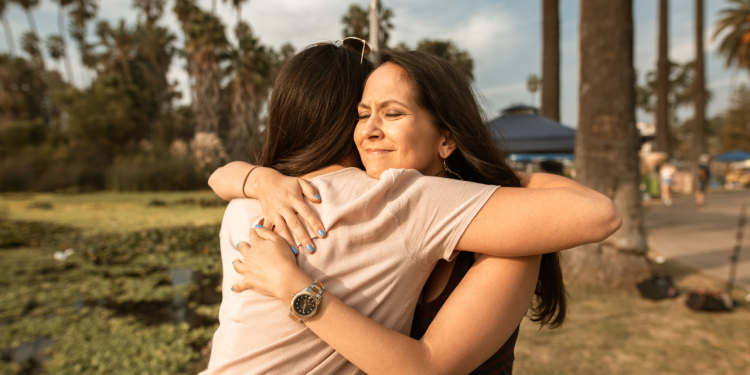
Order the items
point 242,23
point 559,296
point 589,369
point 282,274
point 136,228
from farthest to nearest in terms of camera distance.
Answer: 1. point 242,23
2. point 136,228
3. point 589,369
4. point 559,296
5. point 282,274

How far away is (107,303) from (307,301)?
5.31 metres

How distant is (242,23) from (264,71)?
523 inches

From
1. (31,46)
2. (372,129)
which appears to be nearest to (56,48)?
(31,46)

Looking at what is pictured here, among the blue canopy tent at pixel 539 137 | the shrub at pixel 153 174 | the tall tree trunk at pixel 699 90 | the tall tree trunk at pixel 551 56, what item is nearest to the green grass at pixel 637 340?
the blue canopy tent at pixel 539 137

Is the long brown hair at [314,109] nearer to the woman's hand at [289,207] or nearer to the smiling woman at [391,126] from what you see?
the smiling woman at [391,126]

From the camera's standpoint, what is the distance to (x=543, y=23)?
31.9 feet

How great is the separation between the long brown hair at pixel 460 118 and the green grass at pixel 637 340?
2607mm

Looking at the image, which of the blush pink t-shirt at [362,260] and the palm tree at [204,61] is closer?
the blush pink t-shirt at [362,260]

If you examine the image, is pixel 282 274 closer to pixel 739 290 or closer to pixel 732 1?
pixel 739 290

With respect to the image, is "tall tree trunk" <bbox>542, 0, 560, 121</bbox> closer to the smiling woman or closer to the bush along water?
the bush along water

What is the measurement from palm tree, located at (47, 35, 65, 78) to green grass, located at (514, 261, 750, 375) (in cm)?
6583

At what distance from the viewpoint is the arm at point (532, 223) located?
1092 mm

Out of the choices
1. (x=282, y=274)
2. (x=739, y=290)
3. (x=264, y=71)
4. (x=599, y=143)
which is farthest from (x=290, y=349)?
(x=264, y=71)

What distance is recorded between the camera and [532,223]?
109 centimetres
